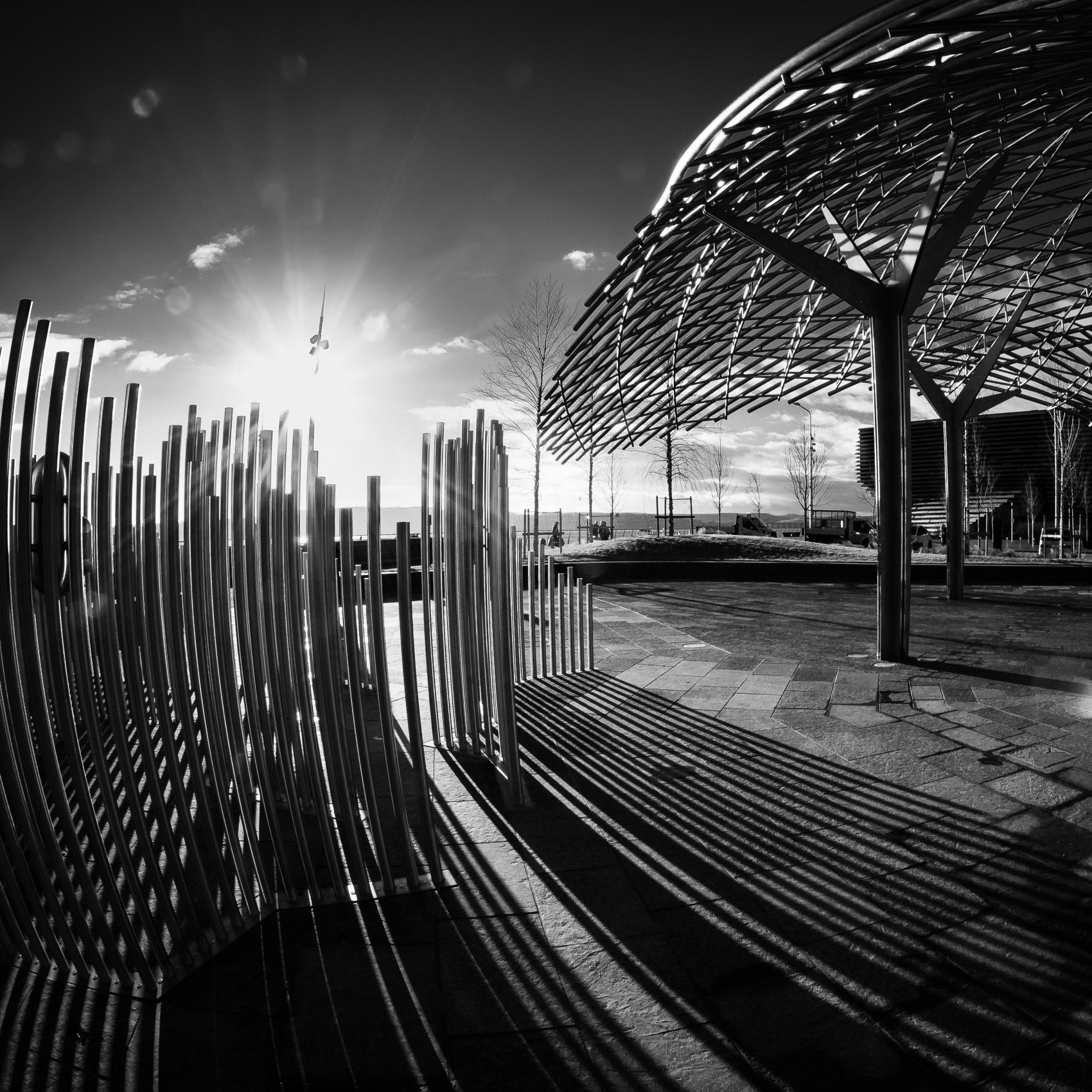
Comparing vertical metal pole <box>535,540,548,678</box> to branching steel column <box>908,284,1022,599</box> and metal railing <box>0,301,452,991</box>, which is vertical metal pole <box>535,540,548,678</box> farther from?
branching steel column <box>908,284,1022,599</box>

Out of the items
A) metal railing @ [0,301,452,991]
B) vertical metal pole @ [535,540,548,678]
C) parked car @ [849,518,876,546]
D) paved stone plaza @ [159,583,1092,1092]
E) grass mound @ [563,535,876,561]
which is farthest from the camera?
parked car @ [849,518,876,546]

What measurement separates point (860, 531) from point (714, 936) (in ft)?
148

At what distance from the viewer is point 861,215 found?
45.4 ft

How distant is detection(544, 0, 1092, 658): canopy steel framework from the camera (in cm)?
663

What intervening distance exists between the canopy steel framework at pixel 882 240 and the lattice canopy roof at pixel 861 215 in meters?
0.05

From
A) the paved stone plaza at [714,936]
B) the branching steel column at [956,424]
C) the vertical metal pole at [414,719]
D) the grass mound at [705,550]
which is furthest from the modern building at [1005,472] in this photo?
the vertical metal pole at [414,719]

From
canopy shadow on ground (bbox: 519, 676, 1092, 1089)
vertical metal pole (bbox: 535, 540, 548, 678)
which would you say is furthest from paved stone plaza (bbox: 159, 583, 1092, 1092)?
vertical metal pole (bbox: 535, 540, 548, 678)

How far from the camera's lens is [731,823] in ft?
12.4

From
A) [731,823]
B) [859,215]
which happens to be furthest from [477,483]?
[859,215]

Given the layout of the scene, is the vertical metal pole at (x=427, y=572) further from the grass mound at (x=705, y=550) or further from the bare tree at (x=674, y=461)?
the bare tree at (x=674, y=461)

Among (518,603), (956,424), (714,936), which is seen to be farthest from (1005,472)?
(714,936)

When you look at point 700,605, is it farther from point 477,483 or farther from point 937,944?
point 937,944

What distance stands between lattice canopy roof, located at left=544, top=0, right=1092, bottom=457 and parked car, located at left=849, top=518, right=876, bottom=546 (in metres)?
17.5

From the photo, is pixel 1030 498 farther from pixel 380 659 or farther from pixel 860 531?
pixel 380 659
